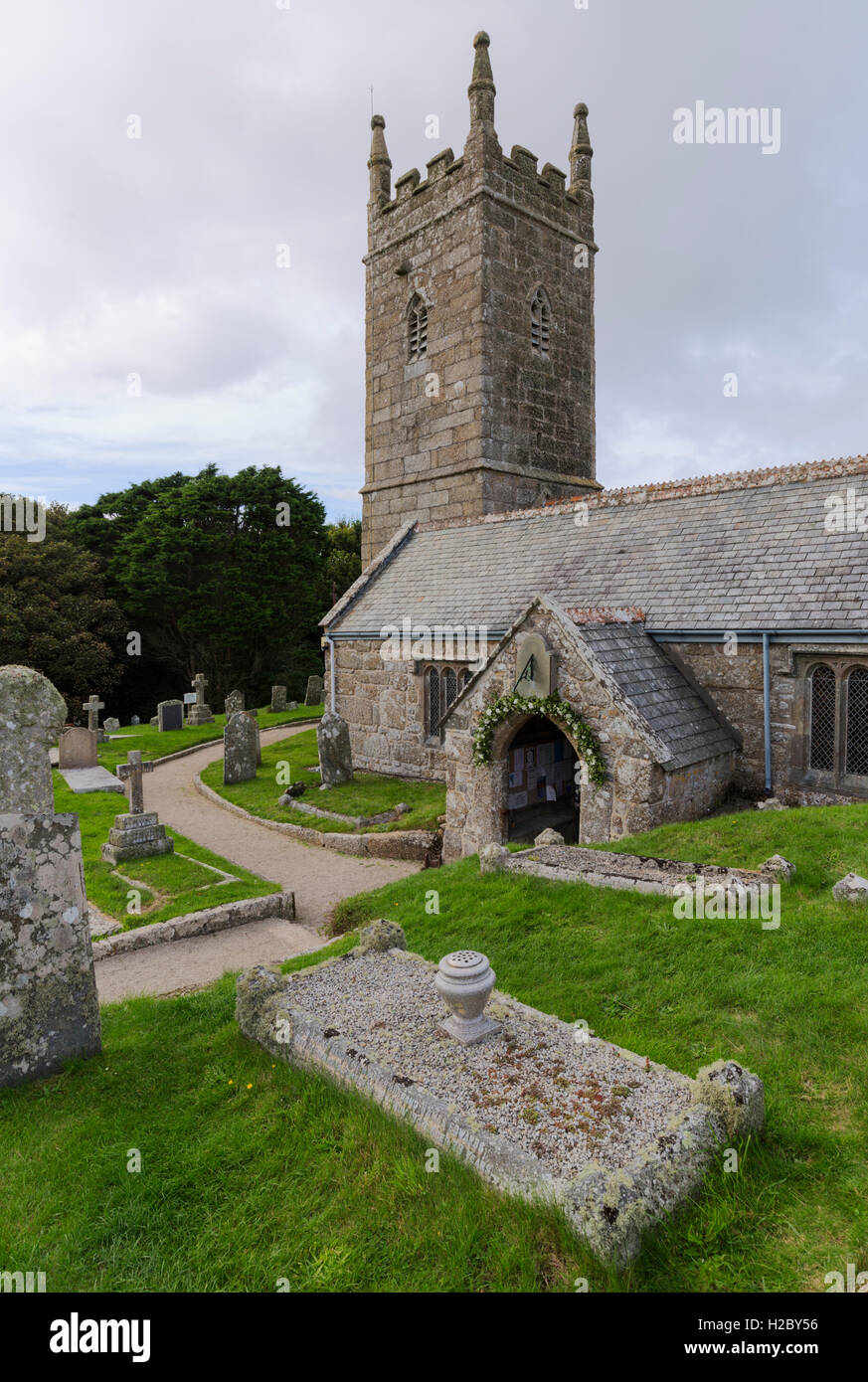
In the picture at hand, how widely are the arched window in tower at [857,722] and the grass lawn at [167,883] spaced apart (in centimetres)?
884

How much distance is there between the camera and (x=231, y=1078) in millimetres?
4887

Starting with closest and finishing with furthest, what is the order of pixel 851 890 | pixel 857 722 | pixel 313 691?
pixel 851 890 < pixel 857 722 < pixel 313 691

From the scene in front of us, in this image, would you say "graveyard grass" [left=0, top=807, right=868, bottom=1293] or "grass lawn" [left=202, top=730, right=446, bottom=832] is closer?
"graveyard grass" [left=0, top=807, right=868, bottom=1293]

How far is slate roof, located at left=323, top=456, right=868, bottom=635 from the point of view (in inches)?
451

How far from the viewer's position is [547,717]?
1043 centimetres

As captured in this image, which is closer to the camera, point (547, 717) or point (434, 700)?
point (547, 717)

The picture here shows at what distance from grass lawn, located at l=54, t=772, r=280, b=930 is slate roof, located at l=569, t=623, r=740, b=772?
5.97 m

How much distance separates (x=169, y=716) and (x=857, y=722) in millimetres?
23971

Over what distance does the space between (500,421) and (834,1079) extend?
746 inches

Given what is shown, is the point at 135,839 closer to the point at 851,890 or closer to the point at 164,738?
the point at 851,890

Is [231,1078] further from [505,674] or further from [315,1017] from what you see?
[505,674]

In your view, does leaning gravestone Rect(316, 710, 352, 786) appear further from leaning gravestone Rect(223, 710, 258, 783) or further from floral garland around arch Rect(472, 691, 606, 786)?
floral garland around arch Rect(472, 691, 606, 786)

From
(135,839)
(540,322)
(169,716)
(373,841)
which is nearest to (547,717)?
(373,841)

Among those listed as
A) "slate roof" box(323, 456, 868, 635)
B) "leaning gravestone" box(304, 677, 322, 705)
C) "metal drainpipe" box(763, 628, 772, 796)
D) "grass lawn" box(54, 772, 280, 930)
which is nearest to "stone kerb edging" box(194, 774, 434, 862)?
"grass lawn" box(54, 772, 280, 930)
